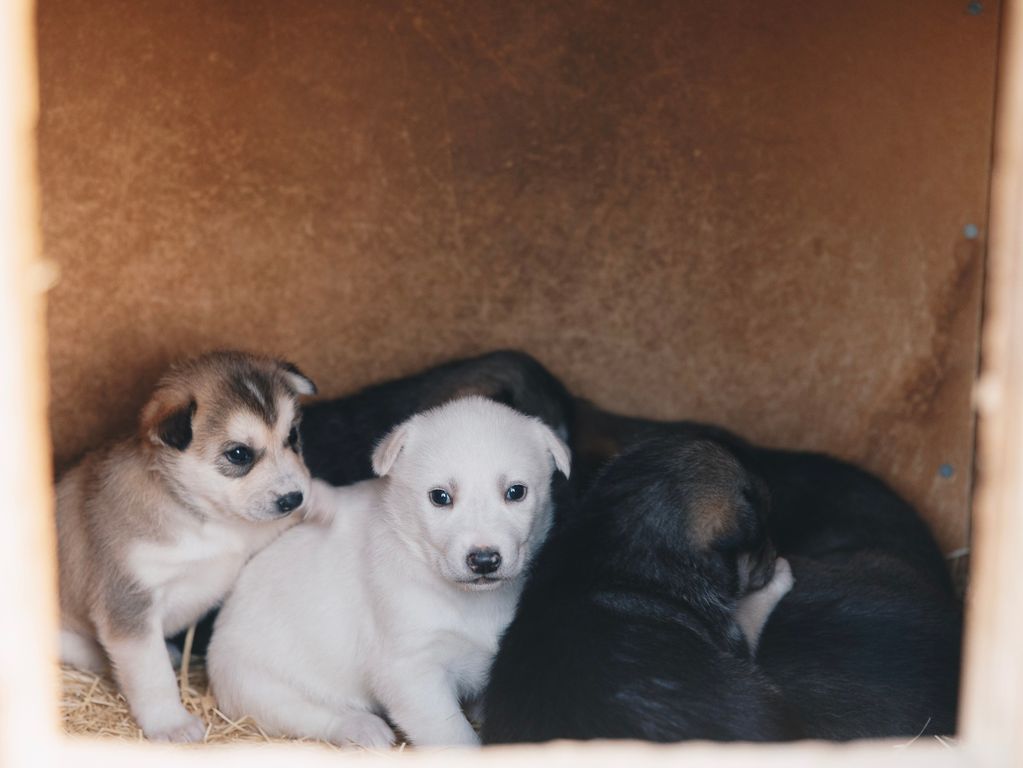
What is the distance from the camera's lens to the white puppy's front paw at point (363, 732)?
4.18 m

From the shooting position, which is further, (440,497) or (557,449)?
(557,449)

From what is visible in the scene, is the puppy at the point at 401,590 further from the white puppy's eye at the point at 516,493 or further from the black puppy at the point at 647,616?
the black puppy at the point at 647,616

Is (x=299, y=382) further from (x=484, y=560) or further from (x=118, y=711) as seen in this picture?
(x=118, y=711)

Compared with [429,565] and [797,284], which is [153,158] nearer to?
[429,565]

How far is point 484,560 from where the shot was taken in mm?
3732

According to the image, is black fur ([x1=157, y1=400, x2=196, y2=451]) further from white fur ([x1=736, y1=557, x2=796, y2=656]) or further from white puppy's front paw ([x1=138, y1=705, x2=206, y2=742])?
white fur ([x1=736, y1=557, x2=796, y2=656])

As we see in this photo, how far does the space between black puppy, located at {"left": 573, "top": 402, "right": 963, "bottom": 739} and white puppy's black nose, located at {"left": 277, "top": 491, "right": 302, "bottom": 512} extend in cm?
131

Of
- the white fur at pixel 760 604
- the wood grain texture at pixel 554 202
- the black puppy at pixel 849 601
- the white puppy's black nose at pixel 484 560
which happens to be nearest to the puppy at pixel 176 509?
the white puppy's black nose at pixel 484 560

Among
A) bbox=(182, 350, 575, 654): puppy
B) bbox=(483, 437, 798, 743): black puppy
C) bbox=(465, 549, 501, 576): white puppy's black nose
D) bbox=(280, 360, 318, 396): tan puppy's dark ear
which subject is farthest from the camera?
bbox=(182, 350, 575, 654): puppy

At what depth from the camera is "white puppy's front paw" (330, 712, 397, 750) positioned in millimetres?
4176

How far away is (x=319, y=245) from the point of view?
223 inches

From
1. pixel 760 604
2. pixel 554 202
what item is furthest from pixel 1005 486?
pixel 554 202

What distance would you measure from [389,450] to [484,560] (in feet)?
1.95

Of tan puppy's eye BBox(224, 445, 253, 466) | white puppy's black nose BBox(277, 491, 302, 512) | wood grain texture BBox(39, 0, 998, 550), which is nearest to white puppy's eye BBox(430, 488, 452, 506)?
white puppy's black nose BBox(277, 491, 302, 512)
